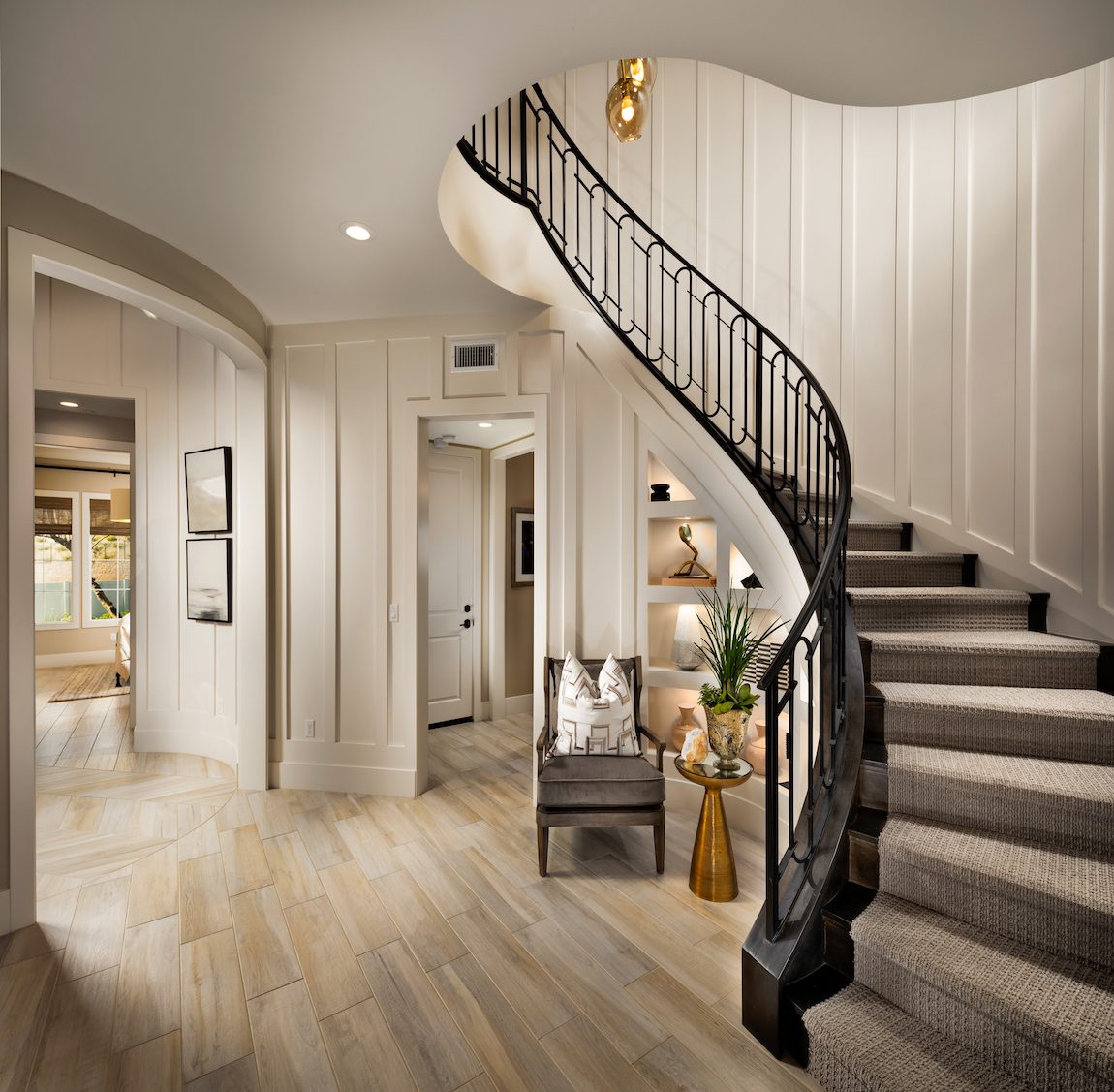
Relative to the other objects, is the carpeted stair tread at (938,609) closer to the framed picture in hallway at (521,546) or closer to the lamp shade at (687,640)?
the lamp shade at (687,640)

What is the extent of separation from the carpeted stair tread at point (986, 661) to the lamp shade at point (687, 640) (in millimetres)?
1148

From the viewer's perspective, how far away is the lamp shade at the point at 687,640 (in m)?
3.35

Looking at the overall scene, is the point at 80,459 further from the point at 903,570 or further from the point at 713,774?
the point at 903,570

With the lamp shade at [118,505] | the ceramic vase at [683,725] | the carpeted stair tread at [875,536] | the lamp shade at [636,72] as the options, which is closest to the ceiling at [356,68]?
the lamp shade at [636,72]

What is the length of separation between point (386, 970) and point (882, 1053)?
1607 mm

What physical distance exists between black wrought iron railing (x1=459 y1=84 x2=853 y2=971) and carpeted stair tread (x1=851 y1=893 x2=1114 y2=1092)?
0.26m

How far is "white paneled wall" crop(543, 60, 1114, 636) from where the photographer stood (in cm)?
253

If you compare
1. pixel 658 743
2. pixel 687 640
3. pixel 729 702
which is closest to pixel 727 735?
pixel 729 702

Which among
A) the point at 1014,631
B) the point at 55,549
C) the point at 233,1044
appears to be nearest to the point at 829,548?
the point at 1014,631

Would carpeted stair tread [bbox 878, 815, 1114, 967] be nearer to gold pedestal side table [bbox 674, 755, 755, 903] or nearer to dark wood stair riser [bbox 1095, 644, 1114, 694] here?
gold pedestal side table [bbox 674, 755, 755, 903]

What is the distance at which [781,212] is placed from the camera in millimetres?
3719

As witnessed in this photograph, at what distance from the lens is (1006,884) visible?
145 cm

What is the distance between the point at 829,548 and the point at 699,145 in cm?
365

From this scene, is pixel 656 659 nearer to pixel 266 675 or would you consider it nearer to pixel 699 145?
pixel 266 675
